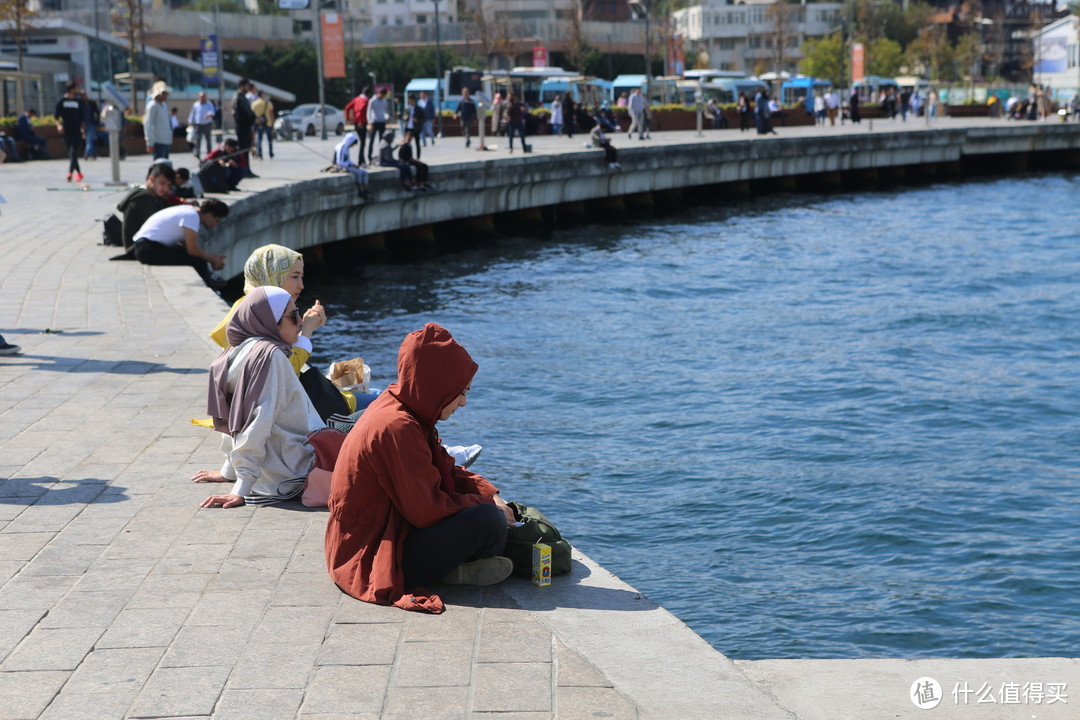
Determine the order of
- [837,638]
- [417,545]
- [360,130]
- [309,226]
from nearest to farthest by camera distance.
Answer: [417,545] < [837,638] < [309,226] < [360,130]

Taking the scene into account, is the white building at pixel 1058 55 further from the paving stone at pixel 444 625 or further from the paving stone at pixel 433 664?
the paving stone at pixel 433 664

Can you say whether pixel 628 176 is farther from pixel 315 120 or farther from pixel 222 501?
pixel 222 501

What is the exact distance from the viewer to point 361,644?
4789 mm

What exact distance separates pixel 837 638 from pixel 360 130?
19612mm

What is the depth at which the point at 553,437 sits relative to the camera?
12477 mm

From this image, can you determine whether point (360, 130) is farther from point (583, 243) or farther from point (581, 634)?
point (581, 634)

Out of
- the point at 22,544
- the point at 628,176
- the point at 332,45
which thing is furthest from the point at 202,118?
the point at 22,544

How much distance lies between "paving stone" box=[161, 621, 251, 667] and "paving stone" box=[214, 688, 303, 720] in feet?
0.90

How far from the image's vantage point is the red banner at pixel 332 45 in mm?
34906

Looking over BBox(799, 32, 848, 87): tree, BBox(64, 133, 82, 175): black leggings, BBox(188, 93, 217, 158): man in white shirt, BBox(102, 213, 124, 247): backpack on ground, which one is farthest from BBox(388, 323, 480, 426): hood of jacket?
BBox(799, 32, 848, 87): tree

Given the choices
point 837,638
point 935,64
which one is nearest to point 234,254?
point 837,638

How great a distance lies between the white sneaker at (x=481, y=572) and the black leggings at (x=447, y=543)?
0.06 metres

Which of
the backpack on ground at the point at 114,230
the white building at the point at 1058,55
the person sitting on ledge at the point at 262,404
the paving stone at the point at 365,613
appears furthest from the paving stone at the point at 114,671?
the white building at the point at 1058,55

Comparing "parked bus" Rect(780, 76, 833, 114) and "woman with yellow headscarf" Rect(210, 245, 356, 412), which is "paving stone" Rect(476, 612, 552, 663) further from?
"parked bus" Rect(780, 76, 833, 114)
